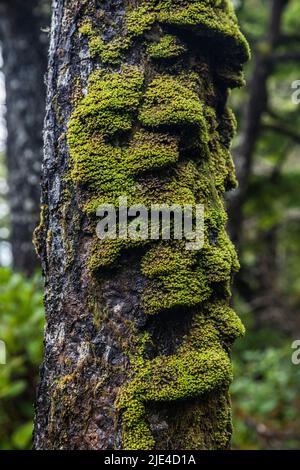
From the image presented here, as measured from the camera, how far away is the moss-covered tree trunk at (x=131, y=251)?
1705mm

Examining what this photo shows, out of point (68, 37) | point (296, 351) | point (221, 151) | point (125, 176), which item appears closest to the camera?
point (125, 176)

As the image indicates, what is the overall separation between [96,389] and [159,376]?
0.22 meters

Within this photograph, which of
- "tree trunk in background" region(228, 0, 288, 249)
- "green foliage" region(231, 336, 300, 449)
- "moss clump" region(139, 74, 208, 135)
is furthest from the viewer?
"tree trunk in background" region(228, 0, 288, 249)

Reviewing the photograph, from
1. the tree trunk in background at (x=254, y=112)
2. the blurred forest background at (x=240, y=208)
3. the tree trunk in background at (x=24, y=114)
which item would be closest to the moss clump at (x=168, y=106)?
the blurred forest background at (x=240, y=208)

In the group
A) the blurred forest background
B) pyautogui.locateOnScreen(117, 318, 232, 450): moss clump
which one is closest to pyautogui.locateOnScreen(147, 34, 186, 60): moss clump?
pyautogui.locateOnScreen(117, 318, 232, 450): moss clump

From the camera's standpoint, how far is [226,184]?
215 centimetres

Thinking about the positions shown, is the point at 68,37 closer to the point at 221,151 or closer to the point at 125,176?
the point at 125,176

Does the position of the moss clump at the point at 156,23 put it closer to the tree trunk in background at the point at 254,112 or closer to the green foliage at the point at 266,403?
the green foliage at the point at 266,403

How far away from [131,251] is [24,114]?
3545 millimetres

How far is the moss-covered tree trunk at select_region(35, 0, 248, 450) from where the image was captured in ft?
5.59

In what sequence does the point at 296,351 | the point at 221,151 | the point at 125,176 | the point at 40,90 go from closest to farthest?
the point at 125,176 → the point at 221,151 → the point at 40,90 → the point at 296,351

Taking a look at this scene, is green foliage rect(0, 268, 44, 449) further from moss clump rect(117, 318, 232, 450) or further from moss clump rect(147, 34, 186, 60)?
moss clump rect(147, 34, 186, 60)

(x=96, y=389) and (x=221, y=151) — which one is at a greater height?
(x=221, y=151)
